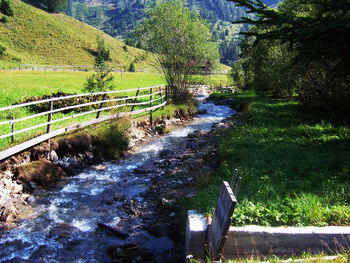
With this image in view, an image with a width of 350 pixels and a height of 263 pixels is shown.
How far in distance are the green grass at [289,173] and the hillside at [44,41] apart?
57.8m

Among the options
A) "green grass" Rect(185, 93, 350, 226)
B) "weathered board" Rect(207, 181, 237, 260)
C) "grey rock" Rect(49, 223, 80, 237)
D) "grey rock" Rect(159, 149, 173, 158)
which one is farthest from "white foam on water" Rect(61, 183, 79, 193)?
"weathered board" Rect(207, 181, 237, 260)

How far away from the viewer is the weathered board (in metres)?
3.30

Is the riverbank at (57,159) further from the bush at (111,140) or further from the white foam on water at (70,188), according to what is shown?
the white foam on water at (70,188)

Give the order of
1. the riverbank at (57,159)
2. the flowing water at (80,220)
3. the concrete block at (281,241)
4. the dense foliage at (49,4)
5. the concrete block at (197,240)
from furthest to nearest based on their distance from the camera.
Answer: the dense foliage at (49,4) < the riverbank at (57,159) < the flowing water at (80,220) < the concrete block at (197,240) < the concrete block at (281,241)

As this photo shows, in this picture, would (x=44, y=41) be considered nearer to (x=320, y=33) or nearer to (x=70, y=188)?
(x=70, y=188)

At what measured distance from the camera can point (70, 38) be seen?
87.2 metres

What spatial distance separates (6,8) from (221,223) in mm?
99794

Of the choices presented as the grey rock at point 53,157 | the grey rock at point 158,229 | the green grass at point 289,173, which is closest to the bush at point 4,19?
the grey rock at point 53,157

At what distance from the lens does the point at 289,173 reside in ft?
21.6

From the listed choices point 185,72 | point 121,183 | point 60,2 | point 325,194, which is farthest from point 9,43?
point 325,194

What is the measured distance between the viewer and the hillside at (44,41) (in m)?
70.4

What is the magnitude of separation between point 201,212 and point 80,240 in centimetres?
268

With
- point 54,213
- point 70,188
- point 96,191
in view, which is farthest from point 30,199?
point 96,191

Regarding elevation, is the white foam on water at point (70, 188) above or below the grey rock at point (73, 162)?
below
